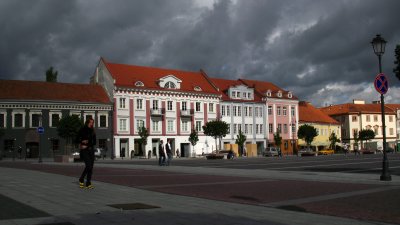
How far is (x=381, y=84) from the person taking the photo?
17.1 m

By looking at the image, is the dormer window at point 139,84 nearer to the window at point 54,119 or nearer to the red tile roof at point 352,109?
the window at point 54,119

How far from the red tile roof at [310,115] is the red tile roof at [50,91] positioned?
41237 mm

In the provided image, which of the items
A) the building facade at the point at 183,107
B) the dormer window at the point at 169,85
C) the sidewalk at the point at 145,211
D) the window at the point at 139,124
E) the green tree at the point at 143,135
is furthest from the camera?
the dormer window at the point at 169,85

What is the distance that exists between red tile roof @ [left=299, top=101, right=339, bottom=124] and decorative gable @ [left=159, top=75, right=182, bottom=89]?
29.0m

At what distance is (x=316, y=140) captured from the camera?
93500mm

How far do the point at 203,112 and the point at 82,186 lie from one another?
61891 mm

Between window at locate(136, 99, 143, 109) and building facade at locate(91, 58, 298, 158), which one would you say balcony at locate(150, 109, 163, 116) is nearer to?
building facade at locate(91, 58, 298, 158)

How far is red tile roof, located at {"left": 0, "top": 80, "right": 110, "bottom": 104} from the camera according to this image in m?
61.3

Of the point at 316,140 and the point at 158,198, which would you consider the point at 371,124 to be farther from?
the point at 158,198

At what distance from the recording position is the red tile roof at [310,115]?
305ft

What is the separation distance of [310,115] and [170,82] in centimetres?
3561

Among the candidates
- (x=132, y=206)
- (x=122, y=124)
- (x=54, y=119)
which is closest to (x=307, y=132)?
(x=122, y=124)

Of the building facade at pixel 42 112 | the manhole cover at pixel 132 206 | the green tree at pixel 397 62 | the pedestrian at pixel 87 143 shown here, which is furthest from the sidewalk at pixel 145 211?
the building facade at pixel 42 112

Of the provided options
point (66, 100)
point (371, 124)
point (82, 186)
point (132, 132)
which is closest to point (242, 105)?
point (132, 132)
